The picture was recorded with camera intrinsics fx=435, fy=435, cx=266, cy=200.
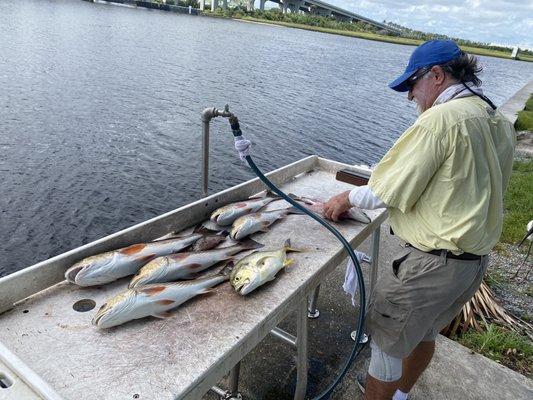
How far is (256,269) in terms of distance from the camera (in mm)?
2574

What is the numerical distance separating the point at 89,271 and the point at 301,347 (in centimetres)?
157

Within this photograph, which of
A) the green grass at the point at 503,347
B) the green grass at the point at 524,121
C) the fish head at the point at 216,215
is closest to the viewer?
the fish head at the point at 216,215

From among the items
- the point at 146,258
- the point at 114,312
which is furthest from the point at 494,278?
the point at 114,312

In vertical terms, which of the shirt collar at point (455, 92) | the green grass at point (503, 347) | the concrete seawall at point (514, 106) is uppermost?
the shirt collar at point (455, 92)

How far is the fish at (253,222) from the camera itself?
10.3ft

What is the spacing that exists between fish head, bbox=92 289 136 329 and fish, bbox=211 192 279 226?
1.24m

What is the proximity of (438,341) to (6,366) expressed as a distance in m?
3.76

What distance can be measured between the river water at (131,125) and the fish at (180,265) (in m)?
6.94

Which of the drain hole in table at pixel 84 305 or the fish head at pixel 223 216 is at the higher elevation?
the fish head at pixel 223 216

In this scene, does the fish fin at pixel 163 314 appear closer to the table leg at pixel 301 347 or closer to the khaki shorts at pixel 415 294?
the table leg at pixel 301 347

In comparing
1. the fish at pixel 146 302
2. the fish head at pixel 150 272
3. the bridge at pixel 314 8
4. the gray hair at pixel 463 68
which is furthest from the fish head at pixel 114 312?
the bridge at pixel 314 8

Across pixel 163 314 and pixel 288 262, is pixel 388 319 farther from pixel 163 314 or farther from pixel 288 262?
pixel 163 314

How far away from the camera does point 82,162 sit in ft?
40.2

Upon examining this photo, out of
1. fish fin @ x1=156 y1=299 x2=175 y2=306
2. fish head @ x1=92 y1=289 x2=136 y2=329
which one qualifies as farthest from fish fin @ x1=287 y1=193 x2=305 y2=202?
fish head @ x1=92 y1=289 x2=136 y2=329
